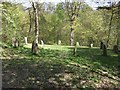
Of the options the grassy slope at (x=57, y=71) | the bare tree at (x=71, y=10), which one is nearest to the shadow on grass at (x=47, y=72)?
the grassy slope at (x=57, y=71)

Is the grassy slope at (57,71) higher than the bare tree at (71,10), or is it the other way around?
the bare tree at (71,10)

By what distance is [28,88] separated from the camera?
1509 centimetres

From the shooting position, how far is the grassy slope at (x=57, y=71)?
1588cm

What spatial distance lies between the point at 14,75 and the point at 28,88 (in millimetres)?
1608

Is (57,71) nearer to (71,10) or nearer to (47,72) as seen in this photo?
(47,72)

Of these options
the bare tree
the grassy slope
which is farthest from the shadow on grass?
the bare tree

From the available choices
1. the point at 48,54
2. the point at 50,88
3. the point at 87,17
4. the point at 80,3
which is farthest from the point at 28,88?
the point at 87,17

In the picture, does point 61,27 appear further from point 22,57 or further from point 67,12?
point 22,57

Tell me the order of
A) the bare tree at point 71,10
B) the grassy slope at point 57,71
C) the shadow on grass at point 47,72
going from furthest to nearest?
the bare tree at point 71,10 < the grassy slope at point 57,71 < the shadow on grass at point 47,72

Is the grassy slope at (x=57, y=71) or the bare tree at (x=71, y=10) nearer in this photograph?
the grassy slope at (x=57, y=71)

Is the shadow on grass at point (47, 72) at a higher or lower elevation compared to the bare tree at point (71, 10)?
lower

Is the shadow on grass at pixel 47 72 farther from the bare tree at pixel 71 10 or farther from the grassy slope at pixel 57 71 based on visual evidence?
the bare tree at pixel 71 10

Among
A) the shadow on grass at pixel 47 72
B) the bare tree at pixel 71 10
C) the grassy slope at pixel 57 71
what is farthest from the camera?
the bare tree at pixel 71 10

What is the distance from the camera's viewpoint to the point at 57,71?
17.4 metres
